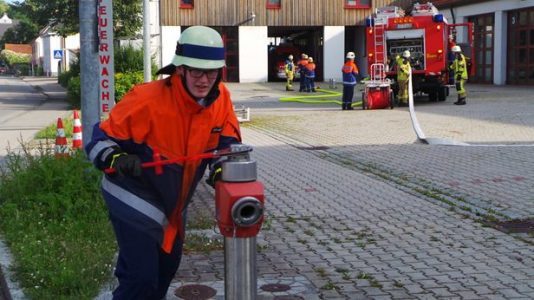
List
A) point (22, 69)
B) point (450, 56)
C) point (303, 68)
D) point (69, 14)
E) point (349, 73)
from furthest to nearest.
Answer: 1. point (22, 69)
2. point (303, 68)
3. point (69, 14)
4. point (450, 56)
5. point (349, 73)

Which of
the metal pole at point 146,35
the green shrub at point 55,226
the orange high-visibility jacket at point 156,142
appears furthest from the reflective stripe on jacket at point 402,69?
the orange high-visibility jacket at point 156,142

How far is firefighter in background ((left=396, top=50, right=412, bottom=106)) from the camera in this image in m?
22.2

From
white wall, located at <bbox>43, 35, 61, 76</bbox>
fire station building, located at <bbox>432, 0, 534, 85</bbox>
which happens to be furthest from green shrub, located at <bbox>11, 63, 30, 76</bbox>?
fire station building, located at <bbox>432, 0, 534, 85</bbox>

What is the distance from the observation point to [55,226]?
6488mm

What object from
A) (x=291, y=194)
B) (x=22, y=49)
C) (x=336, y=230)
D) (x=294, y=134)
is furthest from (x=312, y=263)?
(x=22, y=49)

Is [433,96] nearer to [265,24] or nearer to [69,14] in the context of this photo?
[69,14]

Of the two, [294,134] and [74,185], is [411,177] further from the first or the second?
[294,134]

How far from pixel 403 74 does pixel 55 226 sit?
17.4 metres

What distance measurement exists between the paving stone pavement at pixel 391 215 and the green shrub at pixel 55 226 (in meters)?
0.71

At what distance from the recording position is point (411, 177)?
1017 centimetres

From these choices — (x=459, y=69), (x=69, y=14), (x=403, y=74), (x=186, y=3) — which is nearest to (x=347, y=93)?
(x=403, y=74)

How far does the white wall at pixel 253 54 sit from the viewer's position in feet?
149

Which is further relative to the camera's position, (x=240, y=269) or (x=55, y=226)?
(x=55, y=226)

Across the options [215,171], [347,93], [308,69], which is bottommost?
[347,93]
